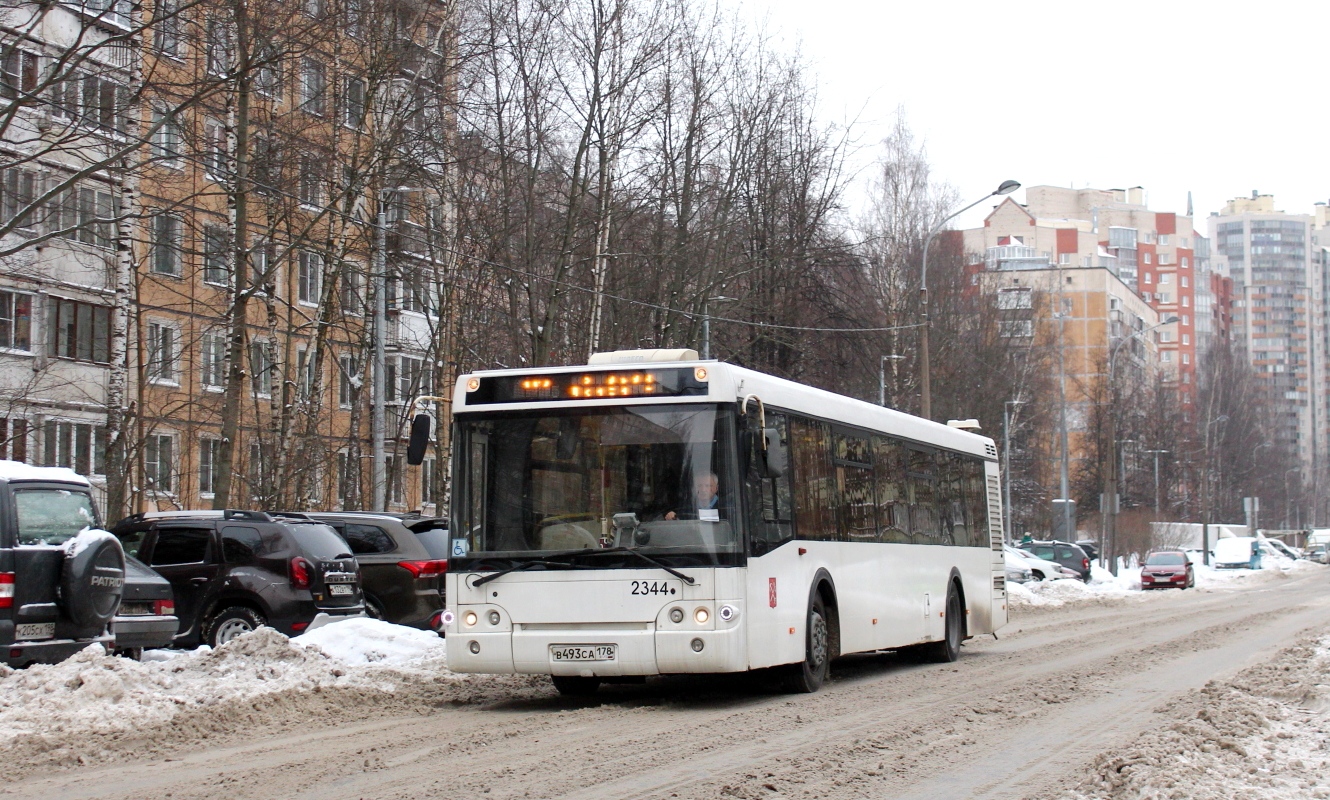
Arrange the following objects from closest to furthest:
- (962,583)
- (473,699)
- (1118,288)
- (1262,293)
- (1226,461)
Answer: (473,699), (962,583), (1226,461), (1118,288), (1262,293)

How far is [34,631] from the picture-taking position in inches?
481

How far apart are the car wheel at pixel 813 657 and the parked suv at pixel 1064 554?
3970cm

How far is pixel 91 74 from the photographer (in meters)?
20.4

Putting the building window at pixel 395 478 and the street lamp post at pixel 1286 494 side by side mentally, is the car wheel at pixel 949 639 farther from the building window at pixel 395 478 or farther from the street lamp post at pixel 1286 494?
the street lamp post at pixel 1286 494

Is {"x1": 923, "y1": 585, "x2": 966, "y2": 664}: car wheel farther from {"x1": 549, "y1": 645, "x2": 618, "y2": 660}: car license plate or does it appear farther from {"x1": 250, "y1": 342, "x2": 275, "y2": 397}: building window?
{"x1": 250, "y1": 342, "x2": 275, "y2": 397}: building window

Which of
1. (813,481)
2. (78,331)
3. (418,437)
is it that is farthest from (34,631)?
(78,331)

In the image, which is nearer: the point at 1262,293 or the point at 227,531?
the point at 227,531

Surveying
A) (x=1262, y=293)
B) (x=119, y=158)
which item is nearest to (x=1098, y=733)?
(x=119, y=158)

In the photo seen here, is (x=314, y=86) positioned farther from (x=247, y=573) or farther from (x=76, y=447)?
(x=247, y=573)

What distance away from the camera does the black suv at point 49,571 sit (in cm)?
1205

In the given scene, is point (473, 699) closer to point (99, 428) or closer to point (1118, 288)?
point (99, 428)

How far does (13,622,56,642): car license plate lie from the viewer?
1207 cm

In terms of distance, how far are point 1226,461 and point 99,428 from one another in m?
93.9

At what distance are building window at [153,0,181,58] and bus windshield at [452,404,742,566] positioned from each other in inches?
370
